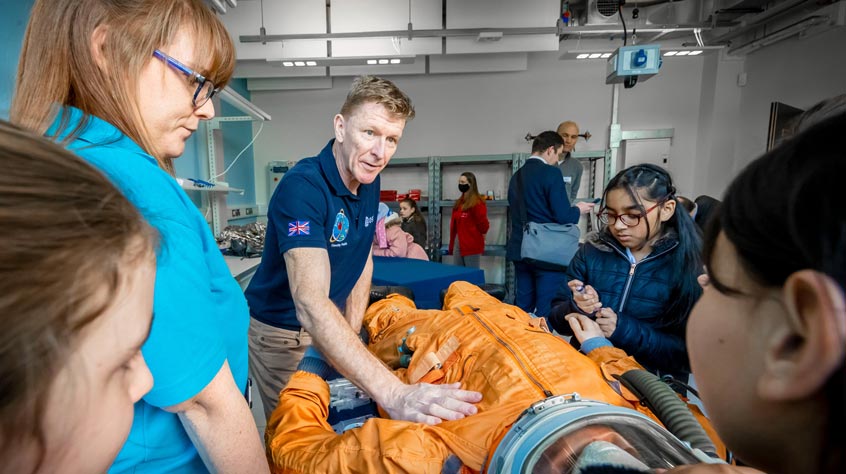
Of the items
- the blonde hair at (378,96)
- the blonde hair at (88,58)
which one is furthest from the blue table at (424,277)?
the blonde hair at (88,58)

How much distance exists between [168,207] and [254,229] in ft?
11.9

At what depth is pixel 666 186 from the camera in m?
1.44

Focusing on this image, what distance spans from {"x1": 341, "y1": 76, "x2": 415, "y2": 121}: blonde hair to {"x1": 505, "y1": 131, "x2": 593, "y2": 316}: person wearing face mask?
204 centimetres

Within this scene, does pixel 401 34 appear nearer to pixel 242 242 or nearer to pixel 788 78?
pixel 242 242

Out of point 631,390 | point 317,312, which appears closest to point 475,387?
point 631,390

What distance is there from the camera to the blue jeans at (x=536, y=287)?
327cm

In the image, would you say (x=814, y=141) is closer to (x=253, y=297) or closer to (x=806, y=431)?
(x=806, y=431)

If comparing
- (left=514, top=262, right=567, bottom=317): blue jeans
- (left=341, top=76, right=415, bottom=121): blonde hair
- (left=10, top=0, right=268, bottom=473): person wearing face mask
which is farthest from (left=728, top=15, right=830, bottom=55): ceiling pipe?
(left=10, top=0, right=268, bottom=473): person wearing face mask

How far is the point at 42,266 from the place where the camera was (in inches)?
9.4

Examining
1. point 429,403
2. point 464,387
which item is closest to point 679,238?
point 464,387

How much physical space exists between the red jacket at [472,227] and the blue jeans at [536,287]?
141cm

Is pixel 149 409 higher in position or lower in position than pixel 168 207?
lower

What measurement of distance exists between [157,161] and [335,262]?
862mm

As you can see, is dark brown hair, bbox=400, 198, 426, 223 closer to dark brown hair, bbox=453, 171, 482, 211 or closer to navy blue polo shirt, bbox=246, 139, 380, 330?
dark brown hair, bbox=453, 171, 482, 211
